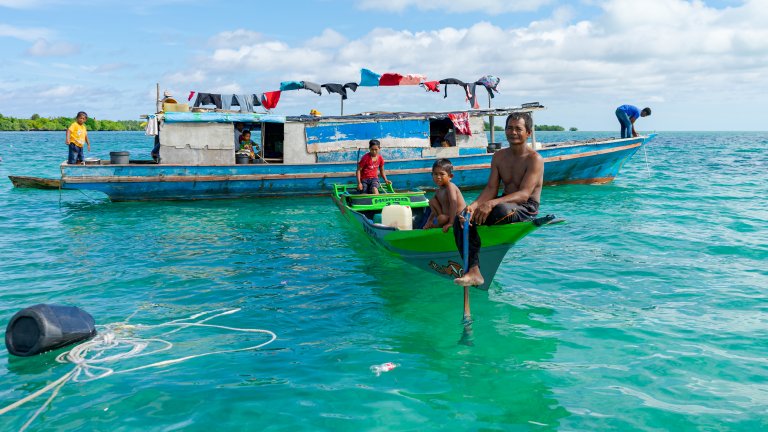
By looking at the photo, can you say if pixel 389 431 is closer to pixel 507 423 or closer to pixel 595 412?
pixel 507 423

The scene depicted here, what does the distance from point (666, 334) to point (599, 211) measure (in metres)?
9.46

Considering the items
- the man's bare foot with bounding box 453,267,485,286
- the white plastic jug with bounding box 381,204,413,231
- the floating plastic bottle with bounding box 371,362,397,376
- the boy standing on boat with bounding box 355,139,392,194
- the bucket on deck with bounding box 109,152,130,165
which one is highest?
the bucket on deck with bounding box 109,152,130,165

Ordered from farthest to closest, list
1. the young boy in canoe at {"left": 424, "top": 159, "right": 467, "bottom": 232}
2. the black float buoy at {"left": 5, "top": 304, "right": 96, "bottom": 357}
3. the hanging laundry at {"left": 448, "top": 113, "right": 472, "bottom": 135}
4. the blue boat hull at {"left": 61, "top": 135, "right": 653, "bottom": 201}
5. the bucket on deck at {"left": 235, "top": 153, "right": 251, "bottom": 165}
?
the hanging laundry at {"left": 448, "top": 113, "right": 472, "bottom": 135}, the bucket on deck at {"left": 235, "top": 153, "right": 251, "bottom": 165}, the blue boat hull at {"left": 61, "top": 135, "right": 653, "bottom": 201}, the young boy in canoe at {"left": 424, "top": 159, "right": 467, "bottom": 232}, the black float buoy at {"left": 5, "top": 304, "right": 96, "bottom": 357}

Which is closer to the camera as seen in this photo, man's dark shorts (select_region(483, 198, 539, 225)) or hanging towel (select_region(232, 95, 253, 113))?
man's dark shorts (select_region(483, 198, 539, 225))

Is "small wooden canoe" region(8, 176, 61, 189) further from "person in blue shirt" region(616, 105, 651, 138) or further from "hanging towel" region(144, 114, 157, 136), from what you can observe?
"person in blue shirt" region(616, 105, 651, 138)

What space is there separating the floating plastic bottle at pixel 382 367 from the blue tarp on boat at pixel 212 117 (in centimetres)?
1288

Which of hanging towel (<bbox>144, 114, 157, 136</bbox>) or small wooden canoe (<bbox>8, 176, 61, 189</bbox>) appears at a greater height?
hanging towel (<bbox>144, 114, 157, 136</bbox>)

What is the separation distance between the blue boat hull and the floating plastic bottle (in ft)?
39.8

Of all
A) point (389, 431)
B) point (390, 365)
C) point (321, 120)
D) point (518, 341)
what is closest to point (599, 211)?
point (321, 120)

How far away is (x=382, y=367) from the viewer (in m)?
5.35

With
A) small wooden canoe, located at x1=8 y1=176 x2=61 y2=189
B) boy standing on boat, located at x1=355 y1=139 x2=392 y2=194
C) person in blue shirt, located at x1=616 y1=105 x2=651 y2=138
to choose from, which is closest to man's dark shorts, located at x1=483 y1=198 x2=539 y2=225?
boy standing on boat, located at x1=355 y1=139 x2=392 y2=194

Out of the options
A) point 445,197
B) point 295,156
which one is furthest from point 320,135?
point 445,197

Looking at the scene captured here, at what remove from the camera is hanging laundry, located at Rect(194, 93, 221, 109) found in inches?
709

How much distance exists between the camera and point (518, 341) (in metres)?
6.03
